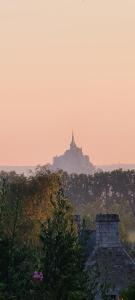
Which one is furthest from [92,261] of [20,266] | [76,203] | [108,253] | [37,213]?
[76,203]

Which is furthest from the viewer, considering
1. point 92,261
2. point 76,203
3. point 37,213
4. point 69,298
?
point 76,203

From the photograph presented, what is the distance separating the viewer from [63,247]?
928 inches

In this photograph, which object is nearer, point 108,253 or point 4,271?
point 4,271

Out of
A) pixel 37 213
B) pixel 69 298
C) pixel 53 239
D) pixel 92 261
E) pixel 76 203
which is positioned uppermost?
pixel 76 203

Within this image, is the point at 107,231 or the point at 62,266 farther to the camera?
the point at 107,231

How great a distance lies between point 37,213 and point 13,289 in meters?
61.3

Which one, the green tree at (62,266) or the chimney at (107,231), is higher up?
the chimney at (107,231)

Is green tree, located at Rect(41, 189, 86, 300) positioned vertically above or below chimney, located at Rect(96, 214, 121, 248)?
below

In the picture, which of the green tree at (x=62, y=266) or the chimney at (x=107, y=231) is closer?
the green tree at (x=62, y=266)

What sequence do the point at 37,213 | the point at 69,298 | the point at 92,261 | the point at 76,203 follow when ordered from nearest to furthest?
the point at 69,298 → the point at 92,261 → the point at 37,213 → the point at 76,203

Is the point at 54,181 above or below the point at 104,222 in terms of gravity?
above

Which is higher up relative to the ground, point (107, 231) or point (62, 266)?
point (107, 231)

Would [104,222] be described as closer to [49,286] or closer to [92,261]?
[92,261]

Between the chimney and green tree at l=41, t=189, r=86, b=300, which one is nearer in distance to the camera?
green tree at l=41, t=189, r=86, b=300
